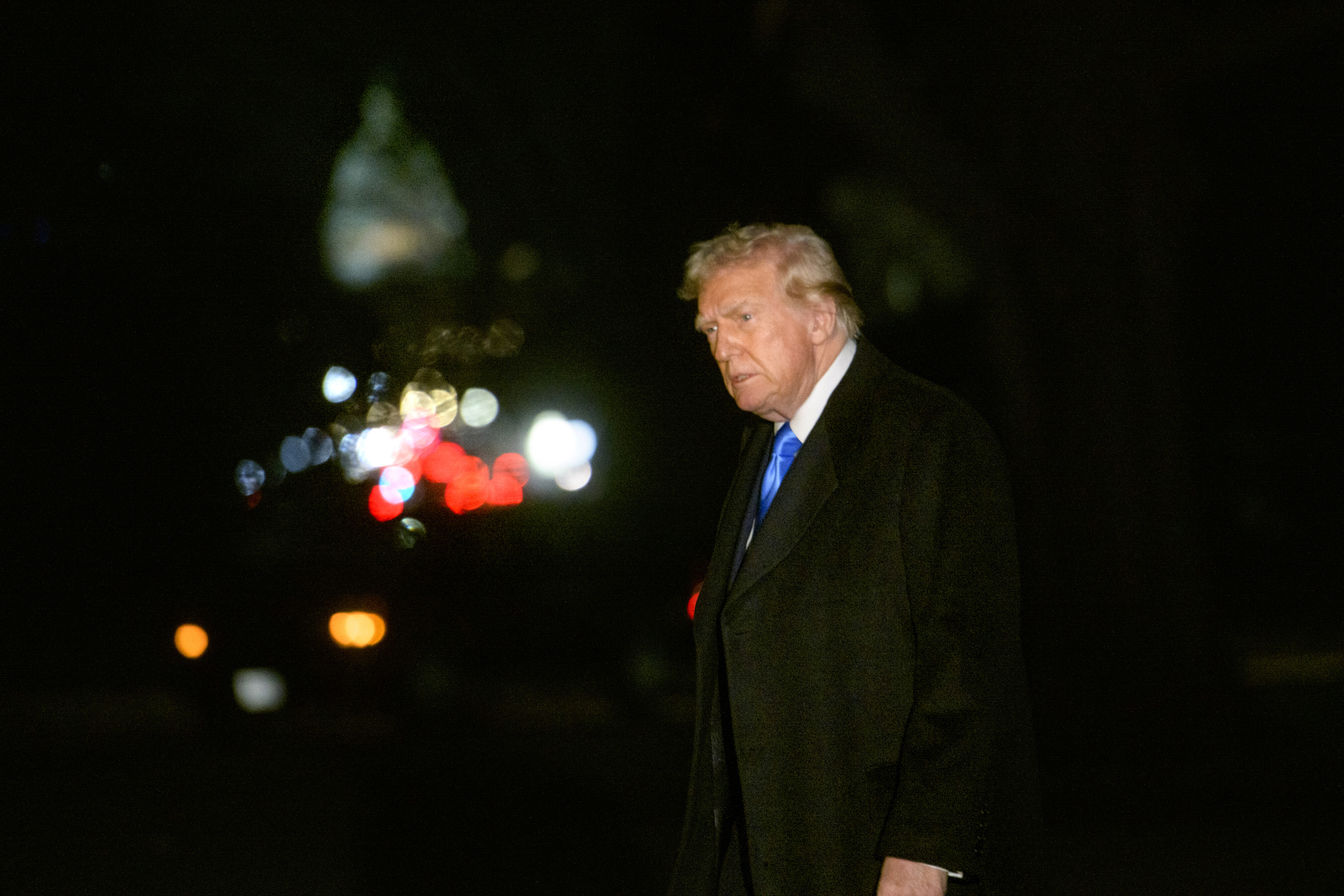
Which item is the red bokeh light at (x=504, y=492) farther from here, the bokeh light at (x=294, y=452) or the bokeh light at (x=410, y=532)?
the bokeh light at (x=294, y=452)

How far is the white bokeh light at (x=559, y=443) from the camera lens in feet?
57.3

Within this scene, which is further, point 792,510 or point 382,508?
point 382,508

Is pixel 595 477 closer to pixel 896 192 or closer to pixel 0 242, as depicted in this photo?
pixel 896 192

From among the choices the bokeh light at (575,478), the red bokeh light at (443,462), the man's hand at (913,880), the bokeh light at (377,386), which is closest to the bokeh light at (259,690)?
the red bokeh light at (443,462)

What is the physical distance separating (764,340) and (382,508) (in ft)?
23.1

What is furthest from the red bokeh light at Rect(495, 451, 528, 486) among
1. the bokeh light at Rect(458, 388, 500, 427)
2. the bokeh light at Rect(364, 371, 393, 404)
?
the bokeh light at Rect(364, 371, 393, 404)

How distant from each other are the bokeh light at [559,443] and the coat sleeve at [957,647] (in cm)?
1384

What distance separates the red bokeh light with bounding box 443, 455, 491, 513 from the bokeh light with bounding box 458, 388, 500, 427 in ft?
32.9

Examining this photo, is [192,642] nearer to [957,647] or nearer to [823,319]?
[823,319]

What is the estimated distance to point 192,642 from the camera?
9008mm

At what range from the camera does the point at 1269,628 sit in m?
16.3

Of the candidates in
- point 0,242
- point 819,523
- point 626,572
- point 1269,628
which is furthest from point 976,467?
point 0,242

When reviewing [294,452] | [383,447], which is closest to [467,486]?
[383,447]

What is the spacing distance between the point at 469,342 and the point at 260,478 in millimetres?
5771
